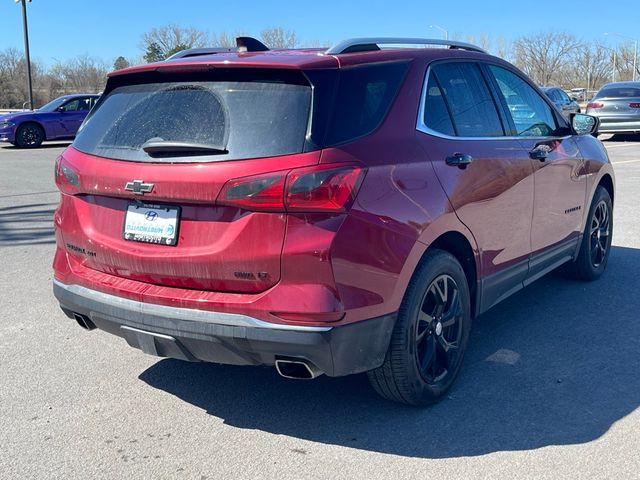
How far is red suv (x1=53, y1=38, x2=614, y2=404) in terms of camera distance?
3.02 meters

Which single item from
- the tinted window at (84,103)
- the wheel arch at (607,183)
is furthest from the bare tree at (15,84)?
the wheel arch at (607,183)

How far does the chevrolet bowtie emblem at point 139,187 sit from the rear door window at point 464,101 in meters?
1.44

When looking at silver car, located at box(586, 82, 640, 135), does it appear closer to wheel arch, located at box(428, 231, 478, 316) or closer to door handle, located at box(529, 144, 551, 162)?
door handle, located at box(529, 144, 551, 162)

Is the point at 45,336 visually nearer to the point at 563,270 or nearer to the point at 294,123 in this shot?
the point at 294,123

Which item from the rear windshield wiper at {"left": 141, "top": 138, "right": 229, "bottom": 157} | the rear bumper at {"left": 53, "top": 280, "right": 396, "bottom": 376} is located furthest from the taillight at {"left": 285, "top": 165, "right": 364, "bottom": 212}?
the rear bumper at {"left": 53, "top": 280, "right": 396, "bottom": 376}

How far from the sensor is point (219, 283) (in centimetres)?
314

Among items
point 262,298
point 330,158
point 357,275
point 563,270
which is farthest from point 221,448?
point 563,270

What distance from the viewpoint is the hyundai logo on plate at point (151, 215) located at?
3305mm

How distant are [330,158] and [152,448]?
61.3 inches

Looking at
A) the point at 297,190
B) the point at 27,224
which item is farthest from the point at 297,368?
the point at 27,224

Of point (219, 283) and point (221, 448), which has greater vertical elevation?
point (219, 283)

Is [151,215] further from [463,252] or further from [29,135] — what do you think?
[29,135]

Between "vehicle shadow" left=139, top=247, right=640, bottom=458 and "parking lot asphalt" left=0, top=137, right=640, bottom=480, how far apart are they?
0.03 ft

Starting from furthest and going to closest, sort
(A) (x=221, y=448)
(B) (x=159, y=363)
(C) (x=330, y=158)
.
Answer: (B) (x=159, y=363)
(A) (x=221, y=448)
(C) (x=330, y=158)
